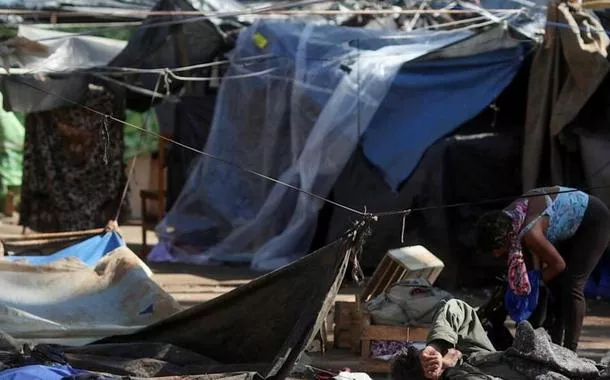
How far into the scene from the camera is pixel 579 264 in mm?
7586

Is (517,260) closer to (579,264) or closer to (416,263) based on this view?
(579,264)

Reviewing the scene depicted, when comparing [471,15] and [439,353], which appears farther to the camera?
[471,15]

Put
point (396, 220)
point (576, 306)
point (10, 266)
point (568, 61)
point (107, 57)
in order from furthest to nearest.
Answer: point (107, 57) → point (396, 220) → point (568, 61) → point (10, 266) → point (576, 306)

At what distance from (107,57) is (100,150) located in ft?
3.98

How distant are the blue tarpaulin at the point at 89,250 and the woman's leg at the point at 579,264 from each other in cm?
347

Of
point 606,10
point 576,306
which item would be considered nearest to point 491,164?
point 606,10

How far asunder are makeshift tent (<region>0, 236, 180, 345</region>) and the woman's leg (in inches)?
98.7

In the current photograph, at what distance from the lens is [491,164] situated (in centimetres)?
1150

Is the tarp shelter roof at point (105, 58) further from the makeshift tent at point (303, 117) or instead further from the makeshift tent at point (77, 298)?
the makeshift tent at point (77, 298)

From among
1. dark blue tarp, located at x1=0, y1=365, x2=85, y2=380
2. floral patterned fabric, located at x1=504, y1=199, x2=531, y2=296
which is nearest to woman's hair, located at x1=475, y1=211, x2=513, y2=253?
floral patterned fabric, located at x1=504, y1=199, x2=531, y2=296

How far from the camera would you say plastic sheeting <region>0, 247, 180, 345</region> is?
7.82 metres

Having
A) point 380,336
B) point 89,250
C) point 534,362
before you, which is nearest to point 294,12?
point 89,250

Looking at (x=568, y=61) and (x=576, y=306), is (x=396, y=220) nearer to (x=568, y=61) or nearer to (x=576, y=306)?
(x=568, y=61)

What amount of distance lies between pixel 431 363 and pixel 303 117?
275 inches
